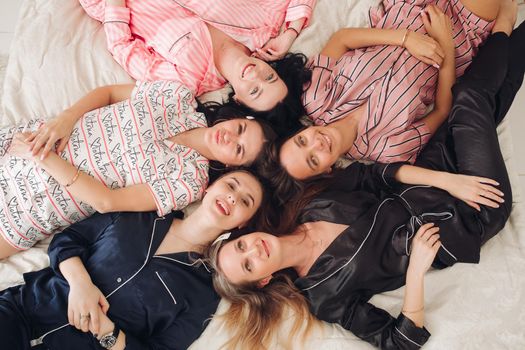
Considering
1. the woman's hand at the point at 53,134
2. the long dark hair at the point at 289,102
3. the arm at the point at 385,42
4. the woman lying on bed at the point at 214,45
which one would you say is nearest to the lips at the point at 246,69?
the woman lying on bed at the point at 214,45

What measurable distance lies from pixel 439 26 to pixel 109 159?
1.25m

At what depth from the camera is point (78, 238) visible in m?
1.35

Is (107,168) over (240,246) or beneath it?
over

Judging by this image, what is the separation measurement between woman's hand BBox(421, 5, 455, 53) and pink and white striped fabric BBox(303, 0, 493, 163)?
35 millimetres

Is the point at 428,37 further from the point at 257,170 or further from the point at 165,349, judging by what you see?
the point at 165,349

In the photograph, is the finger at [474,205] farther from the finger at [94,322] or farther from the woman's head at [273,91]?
the finger at [94,322]

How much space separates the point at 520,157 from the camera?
1812 mm

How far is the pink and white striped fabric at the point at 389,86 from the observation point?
1.57m

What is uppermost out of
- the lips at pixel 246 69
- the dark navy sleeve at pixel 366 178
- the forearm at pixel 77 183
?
the lips at pixel 246 69

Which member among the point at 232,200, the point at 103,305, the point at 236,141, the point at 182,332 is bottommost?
the point at 182,332

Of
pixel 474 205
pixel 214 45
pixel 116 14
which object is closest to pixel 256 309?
pixel 474 205

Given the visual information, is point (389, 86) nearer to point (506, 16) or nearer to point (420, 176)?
point (420, 176)

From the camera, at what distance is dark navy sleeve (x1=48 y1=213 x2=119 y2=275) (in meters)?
1.28

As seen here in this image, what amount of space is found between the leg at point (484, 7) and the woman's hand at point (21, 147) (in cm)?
161
